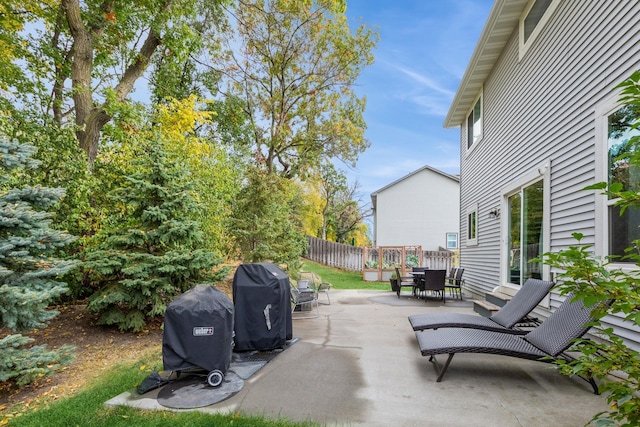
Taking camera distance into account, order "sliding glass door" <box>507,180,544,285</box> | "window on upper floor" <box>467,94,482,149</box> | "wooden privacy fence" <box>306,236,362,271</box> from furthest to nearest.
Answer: "wooden privacy fence" <box>306,236,362,271</box>
"window on upper floor" <box>467,94,482,149</box>
"sliding glass door" <box>507,180,544,285</box>

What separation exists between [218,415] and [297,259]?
7241 mm

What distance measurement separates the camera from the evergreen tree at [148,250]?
530 centimetres

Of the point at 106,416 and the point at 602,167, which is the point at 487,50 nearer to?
the point at 602,167

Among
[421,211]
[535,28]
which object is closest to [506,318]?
[535,28]

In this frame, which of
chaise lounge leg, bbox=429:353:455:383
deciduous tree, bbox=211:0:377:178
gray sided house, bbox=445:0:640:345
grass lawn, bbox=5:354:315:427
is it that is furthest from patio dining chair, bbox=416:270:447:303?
deciduous tree, bbox=211:0:377:178

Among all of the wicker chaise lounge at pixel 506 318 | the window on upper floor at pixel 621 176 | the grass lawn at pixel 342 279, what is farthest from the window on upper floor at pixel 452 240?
the window on upper floor at pixel 621 176

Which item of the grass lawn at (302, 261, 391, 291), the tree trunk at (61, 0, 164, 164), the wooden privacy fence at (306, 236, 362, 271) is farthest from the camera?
the wooden privacy fence at (306, 236, 362, 271)

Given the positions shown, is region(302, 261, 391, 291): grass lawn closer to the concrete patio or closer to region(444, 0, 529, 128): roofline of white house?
region(444, 0, 529, 128): roofline of white house

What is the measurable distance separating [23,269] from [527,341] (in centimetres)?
555

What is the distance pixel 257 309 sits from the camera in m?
4.45

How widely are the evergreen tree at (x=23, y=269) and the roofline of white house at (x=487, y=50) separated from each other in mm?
7546

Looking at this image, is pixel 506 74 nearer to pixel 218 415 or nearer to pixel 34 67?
pixel 218 415

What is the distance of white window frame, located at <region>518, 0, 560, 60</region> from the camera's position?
525cm

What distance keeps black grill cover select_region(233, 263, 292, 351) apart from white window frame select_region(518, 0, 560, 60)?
5.74 metres
